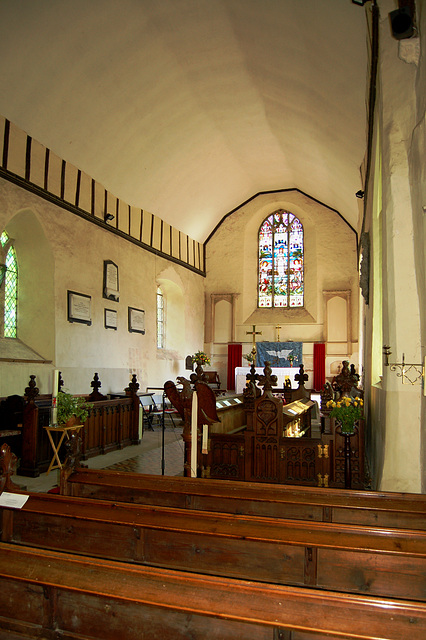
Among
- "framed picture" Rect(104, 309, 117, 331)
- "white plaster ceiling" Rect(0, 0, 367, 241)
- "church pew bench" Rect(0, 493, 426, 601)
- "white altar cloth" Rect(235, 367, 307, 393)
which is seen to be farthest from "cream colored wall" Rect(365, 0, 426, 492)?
"white altar cloth" Rect(235, 367, 307, 393)

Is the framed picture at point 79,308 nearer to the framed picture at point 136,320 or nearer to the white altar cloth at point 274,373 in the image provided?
the framed picture at point 136,320

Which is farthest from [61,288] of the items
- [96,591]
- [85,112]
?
[96,591]

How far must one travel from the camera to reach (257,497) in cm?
312

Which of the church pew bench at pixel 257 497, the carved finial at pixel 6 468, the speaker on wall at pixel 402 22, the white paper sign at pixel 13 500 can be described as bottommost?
the church pew bench at pixel 257 497

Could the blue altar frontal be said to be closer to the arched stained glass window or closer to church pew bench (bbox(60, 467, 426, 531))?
the arched stained glass window

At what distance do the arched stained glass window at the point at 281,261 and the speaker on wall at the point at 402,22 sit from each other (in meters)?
13.3

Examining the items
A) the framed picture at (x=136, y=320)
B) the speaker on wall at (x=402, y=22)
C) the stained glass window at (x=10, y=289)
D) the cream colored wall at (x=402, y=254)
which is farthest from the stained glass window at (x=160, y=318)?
the speaker on wall at (x=402, y=22)

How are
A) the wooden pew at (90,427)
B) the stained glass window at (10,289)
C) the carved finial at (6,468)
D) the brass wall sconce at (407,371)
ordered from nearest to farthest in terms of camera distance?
1. the carved finial at (6,468)
2. the brass wall sconce at (407,371)
3. the wooden pew at (90,427)
4. the stained glass window at (10,289)

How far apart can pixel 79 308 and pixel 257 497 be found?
26.1ft

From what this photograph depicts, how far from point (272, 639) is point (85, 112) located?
378 inches

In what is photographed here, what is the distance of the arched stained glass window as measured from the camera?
57.4ft

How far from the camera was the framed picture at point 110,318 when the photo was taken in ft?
37.3

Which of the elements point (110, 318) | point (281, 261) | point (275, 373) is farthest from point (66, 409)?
point (281, 261)

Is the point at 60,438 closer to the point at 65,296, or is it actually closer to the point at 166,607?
the point at 65,296
